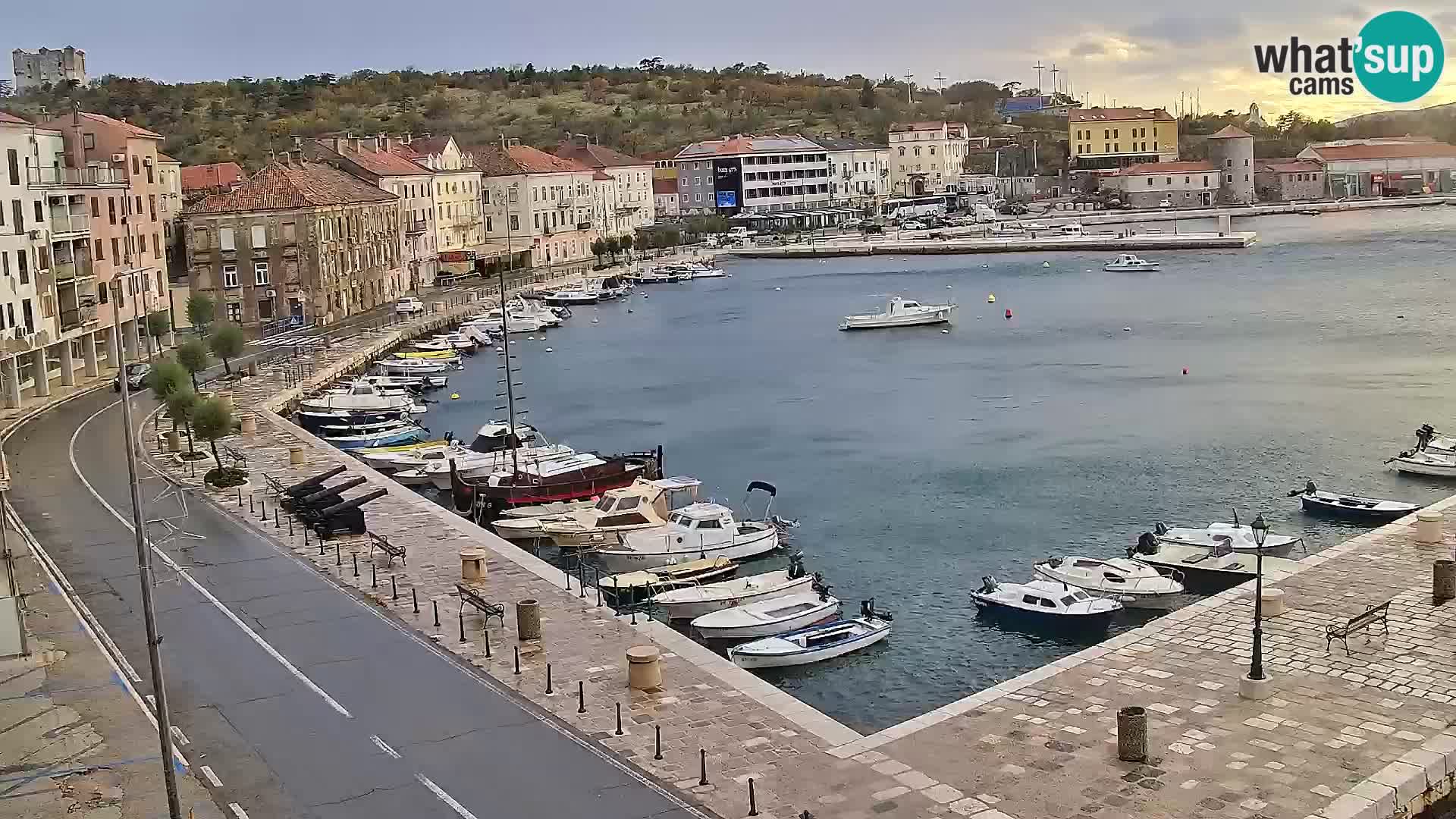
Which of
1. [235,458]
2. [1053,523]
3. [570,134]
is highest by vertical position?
[570,134]

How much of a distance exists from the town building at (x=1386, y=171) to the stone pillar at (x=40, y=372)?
531 feet

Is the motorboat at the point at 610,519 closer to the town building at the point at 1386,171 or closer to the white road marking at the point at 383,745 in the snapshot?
the white road marking at the point at 383,745

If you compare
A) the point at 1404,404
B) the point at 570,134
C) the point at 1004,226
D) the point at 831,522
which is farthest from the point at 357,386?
the point at 570,134

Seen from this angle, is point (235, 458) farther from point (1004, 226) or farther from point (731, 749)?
point (1004, 226)

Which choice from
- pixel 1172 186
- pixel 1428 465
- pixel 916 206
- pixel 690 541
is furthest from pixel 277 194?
pixel 1172 186

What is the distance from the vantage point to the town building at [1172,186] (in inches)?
6437

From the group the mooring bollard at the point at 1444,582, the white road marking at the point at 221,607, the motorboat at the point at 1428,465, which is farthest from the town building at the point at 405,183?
the mooring bollard at the point at 1444,582

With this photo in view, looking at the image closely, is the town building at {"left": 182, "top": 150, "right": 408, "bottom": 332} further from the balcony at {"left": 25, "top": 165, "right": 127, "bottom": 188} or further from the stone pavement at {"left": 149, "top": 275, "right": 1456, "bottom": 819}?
the stone pavement at {"left": 149, "top": 275, "right": 1456, "bottom": 819}

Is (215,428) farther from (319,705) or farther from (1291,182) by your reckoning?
(1291,182)

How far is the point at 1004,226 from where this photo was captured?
475 ft

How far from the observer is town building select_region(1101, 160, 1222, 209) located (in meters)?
164

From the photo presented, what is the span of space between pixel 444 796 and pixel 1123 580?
14956 millimetres

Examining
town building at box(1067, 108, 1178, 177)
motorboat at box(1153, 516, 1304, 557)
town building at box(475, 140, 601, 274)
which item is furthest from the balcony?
town building at box(1067, 108, 1178, 177)

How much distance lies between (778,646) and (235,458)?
17.9 metres
